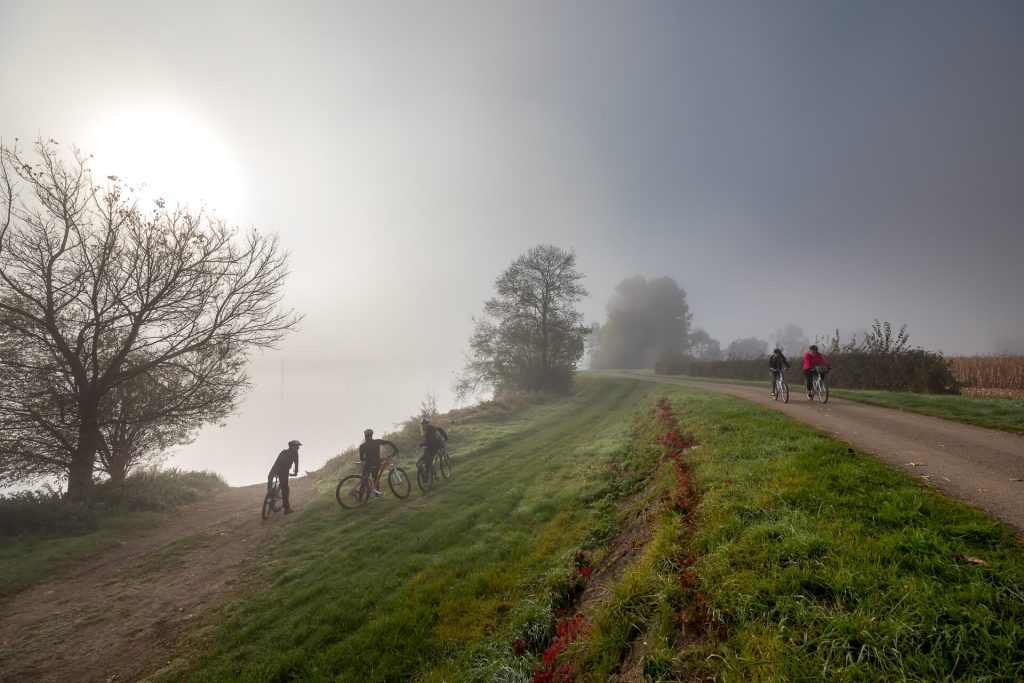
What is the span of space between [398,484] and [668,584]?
11.2m

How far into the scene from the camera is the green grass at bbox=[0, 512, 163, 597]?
9.49 m

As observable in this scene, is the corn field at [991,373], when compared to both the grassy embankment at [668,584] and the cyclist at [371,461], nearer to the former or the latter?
the grassy embankment at [668,584]

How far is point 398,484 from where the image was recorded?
13.5m

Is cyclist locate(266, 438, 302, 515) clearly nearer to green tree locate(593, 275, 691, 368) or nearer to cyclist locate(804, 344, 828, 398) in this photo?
cyclist locate(804, 344, 828, 398)

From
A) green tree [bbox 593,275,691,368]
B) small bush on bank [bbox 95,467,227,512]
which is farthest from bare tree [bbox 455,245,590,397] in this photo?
green tree [bbox 593,275,691,368]

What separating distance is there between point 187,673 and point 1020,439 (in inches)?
641

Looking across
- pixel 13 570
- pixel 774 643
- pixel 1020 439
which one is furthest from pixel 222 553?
pixel 1020 439

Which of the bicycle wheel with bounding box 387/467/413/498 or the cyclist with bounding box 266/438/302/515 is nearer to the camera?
the bicycle wheel with bounding box 387/467/413/498

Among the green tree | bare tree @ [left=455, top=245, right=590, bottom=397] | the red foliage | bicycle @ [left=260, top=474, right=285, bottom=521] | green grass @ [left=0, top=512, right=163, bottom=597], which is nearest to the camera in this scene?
the red foliage

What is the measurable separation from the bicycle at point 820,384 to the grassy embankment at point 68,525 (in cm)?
2505

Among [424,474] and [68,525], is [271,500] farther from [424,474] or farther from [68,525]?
[68,525]

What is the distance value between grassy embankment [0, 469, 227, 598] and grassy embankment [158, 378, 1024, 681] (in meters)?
5.84

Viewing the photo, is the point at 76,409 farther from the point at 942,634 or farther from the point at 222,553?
the point at 942,634

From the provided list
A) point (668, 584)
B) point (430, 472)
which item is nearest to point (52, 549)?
point (430, 472)
